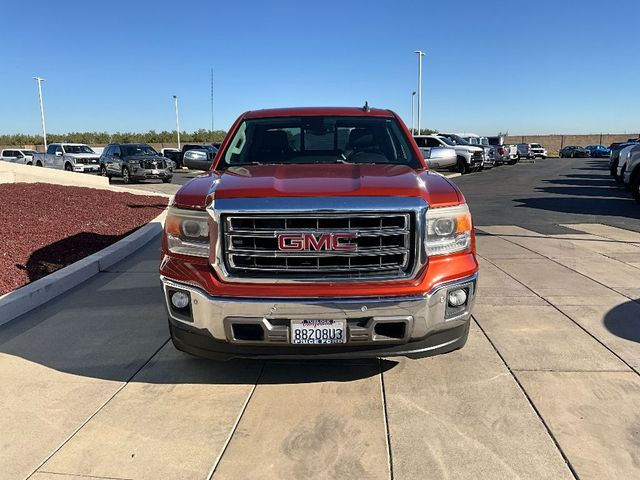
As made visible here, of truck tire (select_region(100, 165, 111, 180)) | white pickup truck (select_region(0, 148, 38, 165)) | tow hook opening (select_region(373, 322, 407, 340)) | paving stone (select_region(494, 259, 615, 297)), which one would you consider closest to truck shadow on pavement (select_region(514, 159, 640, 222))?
paving stone (select_region(494, 259, 615, 297))

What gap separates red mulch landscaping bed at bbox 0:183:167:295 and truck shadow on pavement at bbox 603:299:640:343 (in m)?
5.79

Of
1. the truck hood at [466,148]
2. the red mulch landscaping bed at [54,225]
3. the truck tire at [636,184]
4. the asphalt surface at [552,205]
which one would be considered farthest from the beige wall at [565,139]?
the red mulch landscaping bed at [54,225]

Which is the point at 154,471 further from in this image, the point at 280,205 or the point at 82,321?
the point at 82,321

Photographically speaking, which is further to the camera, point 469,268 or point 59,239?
point 59,239

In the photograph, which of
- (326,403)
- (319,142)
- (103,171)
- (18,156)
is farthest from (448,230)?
(18,156)

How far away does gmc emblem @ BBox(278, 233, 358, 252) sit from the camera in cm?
301

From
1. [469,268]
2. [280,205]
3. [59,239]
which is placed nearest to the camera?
[280,205]

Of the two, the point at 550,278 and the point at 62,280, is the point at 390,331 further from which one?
the point at 62,280

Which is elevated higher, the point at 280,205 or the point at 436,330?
the point at 280,205

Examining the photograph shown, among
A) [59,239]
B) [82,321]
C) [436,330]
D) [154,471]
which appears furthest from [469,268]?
[59,239]

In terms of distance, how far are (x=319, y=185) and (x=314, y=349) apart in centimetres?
101

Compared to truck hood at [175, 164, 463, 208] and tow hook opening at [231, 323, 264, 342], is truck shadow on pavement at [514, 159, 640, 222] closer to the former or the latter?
truck hood at [175, 164, 463, 208]

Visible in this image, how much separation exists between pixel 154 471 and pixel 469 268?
2.13 m

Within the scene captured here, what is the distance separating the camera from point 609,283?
5836 mm
